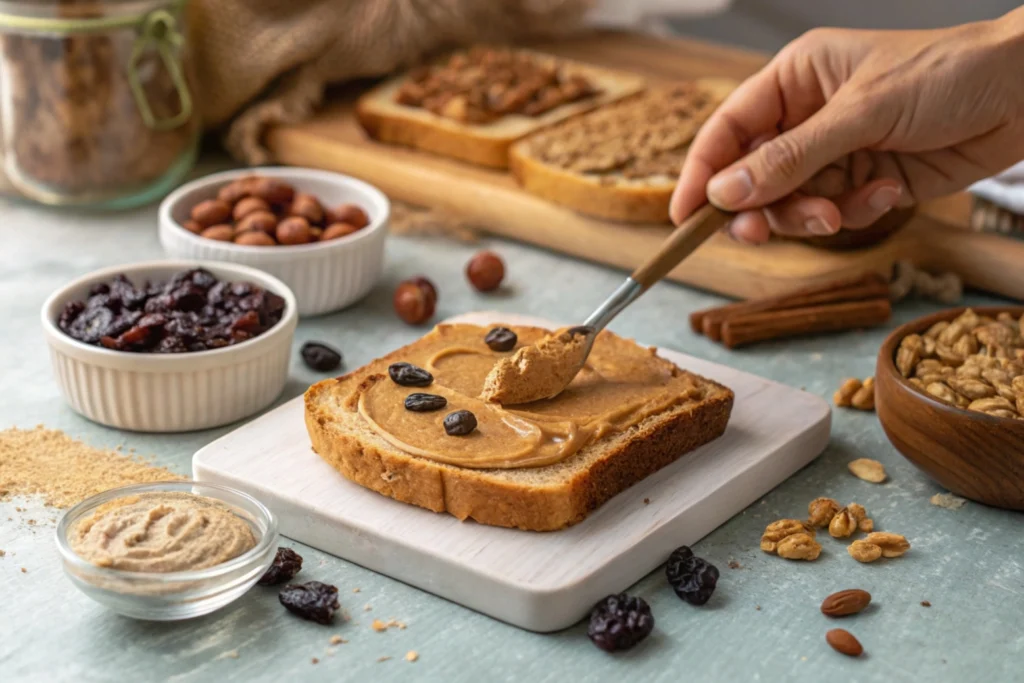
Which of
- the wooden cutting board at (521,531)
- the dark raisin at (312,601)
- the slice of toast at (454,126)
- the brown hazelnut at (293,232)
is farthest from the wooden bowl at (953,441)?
the slice of toast at (454,126)

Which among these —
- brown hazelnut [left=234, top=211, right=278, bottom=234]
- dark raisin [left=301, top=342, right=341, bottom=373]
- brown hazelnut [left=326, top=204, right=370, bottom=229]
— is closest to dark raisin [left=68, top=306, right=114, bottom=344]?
dark raisin [left=301, top=342, right=341, bottom=373]

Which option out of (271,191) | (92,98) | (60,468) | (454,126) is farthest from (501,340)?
(92,98)

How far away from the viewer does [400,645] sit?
218cm

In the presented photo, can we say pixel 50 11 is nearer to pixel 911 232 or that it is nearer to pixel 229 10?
pixel 229 10

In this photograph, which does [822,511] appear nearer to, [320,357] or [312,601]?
[312,601]

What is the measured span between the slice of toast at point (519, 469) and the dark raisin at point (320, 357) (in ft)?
1.38

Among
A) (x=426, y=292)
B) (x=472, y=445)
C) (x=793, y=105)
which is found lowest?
(x=426, y=292)

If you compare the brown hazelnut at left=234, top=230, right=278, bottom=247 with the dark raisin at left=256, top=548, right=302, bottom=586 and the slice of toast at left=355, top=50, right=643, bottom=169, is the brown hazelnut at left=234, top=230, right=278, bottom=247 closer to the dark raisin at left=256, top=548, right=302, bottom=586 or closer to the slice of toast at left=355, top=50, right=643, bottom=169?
the slice of toast at left=355, top=50, right=643, bottom=169

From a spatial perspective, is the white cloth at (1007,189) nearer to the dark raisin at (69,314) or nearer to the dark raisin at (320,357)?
the dark raisin at (320,357)

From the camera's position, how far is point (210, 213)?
11.7 feet

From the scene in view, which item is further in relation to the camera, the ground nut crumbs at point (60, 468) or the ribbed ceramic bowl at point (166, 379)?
the ribbed ceramic bowl at point (166, 379)

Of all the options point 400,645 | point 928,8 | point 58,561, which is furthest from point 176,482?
point 928,8

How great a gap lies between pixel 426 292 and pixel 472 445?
1139 millimetres

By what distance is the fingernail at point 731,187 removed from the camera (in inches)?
120
